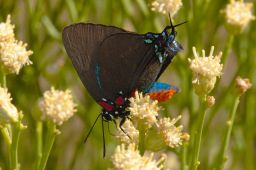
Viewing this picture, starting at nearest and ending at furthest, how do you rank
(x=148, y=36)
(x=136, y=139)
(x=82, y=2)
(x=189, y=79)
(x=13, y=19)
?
(x=136, y=139) < (x=148, y=36) < (x=189, y=79) < (x=82, y=2) < (x=13, y=19)

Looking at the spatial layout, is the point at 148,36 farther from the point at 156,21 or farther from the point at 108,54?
the point at 156,21

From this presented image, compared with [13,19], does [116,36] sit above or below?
below

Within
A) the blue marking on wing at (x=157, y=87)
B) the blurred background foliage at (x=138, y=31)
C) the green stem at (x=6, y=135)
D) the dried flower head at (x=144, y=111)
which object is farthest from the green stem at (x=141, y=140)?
the blurred background foliage at (x=138, y=31)

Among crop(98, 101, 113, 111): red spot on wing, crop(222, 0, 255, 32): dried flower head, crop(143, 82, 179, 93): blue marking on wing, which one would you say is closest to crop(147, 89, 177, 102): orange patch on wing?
crop(143, 82, 179, 93): blue marking on wing

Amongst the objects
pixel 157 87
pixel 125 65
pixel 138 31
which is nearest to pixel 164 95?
pixel 157 87

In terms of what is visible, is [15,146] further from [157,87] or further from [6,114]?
[157,87]

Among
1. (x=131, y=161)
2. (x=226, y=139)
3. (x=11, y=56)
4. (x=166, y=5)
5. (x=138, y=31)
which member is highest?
(x=138, y=31)

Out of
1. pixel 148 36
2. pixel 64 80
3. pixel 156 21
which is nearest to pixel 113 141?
pixel 64 80
